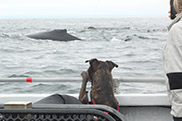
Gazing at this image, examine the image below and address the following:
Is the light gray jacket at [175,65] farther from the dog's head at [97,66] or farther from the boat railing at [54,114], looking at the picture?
the dog's head at [97,66]

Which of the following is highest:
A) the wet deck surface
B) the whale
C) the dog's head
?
the dog's head

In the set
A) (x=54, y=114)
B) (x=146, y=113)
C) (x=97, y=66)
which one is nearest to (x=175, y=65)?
(x=54, y=114)

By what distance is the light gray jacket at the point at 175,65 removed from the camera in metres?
1.88

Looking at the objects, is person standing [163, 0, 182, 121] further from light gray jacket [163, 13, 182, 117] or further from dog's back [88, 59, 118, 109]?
dog's back [88, 59, 118, 109]

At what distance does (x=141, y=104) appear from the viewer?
3.64 m

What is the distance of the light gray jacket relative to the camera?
188 cm

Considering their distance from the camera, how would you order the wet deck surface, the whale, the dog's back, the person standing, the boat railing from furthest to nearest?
1. the whale
2. the wet deck surface
3. the dog's back
4. the person standing
5. the boat railing

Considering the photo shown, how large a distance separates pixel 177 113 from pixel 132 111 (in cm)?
183

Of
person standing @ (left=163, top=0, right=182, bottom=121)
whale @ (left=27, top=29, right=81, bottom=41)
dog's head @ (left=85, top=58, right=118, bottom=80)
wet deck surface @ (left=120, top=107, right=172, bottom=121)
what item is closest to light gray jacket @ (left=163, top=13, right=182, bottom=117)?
person standing @ (left=163, top=0, right=182, bottom=121)

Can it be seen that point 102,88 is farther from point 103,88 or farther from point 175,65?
point 175,65

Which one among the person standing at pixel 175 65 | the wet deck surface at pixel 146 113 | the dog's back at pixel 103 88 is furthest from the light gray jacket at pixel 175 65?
the wet deck surface at pixel 146 113

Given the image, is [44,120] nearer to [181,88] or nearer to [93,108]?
[93,108]

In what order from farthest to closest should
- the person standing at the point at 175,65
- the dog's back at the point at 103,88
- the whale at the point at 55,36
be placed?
the whale at the point at 55,36, the dog's back at the point at 103,88, the person standing at the point at 175,65

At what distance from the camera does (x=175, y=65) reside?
188cm
